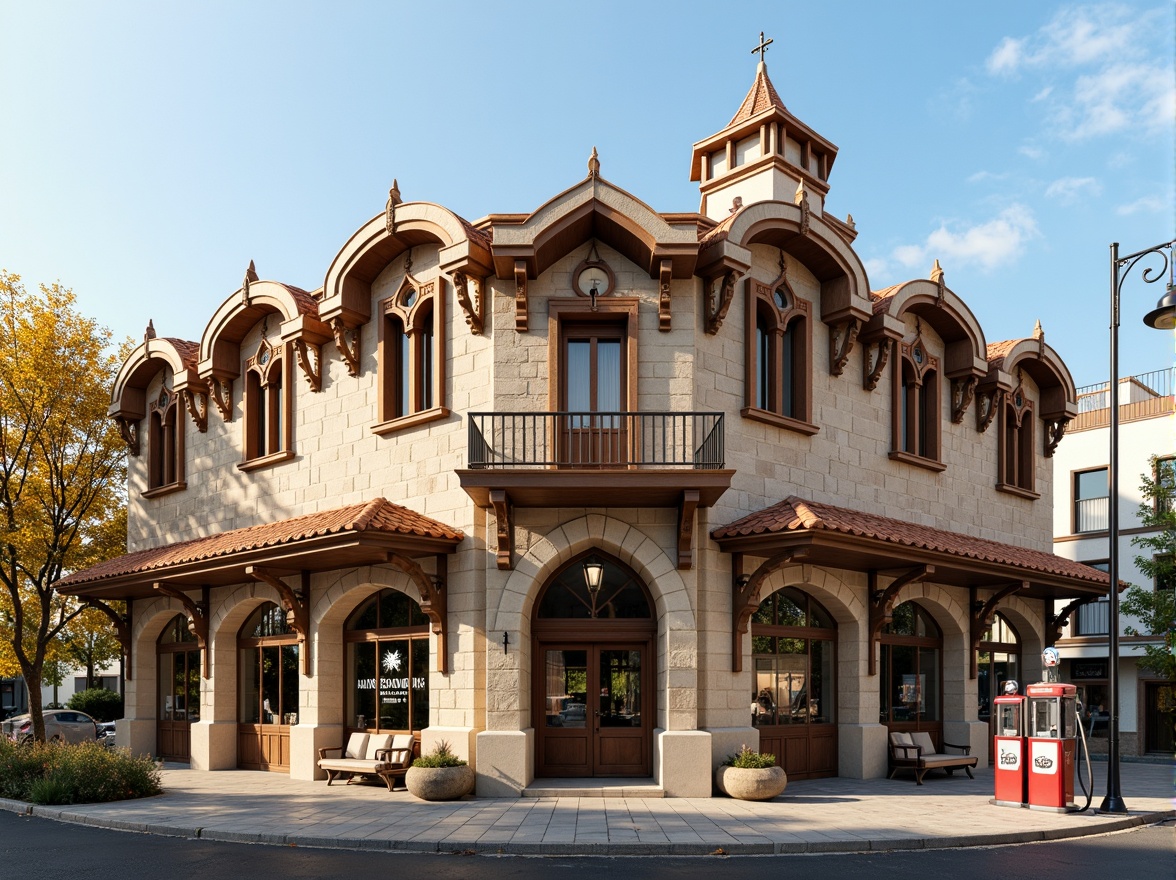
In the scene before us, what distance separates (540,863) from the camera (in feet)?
35.3

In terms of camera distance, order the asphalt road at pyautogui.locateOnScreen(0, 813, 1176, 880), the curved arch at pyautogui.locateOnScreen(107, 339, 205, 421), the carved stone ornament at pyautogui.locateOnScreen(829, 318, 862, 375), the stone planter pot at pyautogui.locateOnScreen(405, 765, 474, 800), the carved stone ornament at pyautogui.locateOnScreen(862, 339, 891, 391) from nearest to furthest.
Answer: the asphalt road at pyautogui.locateOnScreen(0, 813, 1176, 880), the stone planter pot at pyautogui.locateOnScreen(405, 765, 474, 800), the carved stone ornament at pyautogui.locateOnScreen(829, 318, 862, 375), the carved stone ornament at pyautogui.locateOnScreen(862, 339, 891, 391), the curved arch at pyautogui.locateOnScreen(107, 339, 205, 421)

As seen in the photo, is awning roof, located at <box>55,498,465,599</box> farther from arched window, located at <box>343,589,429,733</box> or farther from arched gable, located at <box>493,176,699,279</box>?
arched gable, located at <box>493,176,699,279</box>

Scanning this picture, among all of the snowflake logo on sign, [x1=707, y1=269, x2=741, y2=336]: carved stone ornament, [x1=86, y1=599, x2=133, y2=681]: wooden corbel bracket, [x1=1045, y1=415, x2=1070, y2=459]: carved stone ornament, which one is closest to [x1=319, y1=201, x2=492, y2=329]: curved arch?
[x1=707, y1=269, x2=741, y2=336]: carved stone ornament

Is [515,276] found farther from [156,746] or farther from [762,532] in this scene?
[156,746]

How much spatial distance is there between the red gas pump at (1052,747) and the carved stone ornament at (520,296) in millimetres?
8886

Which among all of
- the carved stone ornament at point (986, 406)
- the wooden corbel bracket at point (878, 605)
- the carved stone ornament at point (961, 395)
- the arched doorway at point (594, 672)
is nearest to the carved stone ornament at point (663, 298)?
the arched doorway at point (594, 672)

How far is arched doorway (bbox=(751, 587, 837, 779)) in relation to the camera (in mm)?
17016

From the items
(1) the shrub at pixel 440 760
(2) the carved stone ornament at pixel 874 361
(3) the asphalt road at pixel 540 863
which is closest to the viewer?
(3) the asphalt road at pixel 540 863

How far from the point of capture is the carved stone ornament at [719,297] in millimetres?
16062

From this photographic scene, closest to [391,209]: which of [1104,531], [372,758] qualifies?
[372,758]

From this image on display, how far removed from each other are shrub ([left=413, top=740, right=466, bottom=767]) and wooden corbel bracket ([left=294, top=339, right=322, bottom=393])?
23.6 feet

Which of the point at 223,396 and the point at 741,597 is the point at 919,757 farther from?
the point at 223,396

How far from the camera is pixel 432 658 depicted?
1627cm

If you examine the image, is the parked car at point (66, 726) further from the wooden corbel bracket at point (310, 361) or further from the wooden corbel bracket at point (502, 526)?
the wooden corbel bracket at point (502, 526)
